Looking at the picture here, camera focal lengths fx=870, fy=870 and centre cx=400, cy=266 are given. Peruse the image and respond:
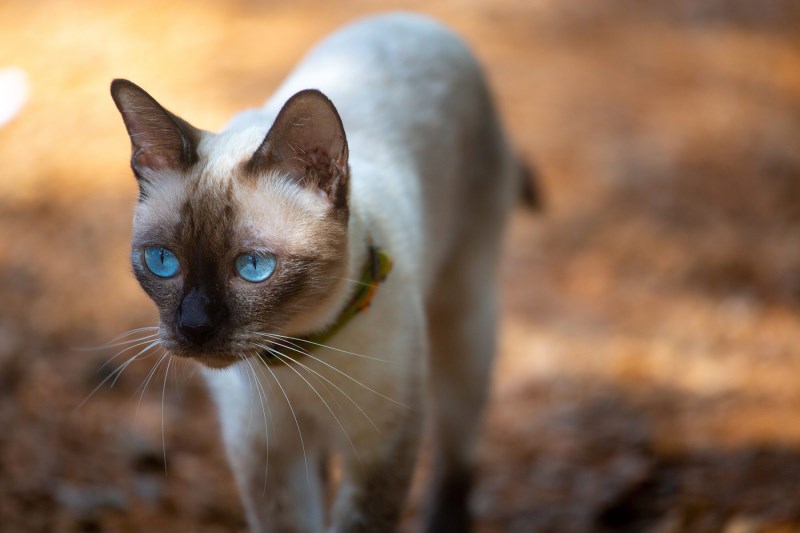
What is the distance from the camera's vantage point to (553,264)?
5082mm

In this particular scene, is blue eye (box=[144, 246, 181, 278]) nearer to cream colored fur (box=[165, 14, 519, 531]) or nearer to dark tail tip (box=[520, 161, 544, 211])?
cream colored fur (box=[165, 14, 519, 531])

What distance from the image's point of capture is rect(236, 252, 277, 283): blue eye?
187 cm

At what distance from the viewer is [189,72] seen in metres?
5.90

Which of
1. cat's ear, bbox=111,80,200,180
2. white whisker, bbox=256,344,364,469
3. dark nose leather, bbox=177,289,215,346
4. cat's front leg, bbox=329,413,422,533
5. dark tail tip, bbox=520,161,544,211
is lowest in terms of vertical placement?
cat's front leg, bbox=329,413,422,533

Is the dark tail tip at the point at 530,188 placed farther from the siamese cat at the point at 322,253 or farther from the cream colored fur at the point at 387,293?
the siamese cat at the point at 322,253

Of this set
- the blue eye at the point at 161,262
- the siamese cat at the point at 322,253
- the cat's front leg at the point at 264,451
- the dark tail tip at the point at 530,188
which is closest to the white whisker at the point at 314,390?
the siamese cat at the point at 322,253

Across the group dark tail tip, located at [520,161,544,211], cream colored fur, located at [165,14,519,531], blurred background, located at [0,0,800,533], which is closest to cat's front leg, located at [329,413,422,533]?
cream colored fur, located at [165,14,519,531]

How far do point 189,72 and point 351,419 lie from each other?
4306mm

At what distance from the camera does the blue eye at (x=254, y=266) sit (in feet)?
6.12

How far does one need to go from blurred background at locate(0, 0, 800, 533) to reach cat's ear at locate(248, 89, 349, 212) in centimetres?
147

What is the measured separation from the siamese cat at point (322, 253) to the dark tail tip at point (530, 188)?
1.98 feet

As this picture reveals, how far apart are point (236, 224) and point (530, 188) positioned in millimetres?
2011

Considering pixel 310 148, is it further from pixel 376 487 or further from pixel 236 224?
pixel 376 487

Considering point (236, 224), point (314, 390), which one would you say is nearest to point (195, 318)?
point (236, 224)
